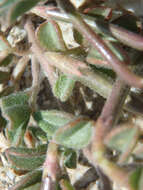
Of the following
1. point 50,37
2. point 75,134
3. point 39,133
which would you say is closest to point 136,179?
point 75,134

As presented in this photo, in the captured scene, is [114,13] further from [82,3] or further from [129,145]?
[129,145]

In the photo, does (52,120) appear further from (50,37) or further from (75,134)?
(50,37)

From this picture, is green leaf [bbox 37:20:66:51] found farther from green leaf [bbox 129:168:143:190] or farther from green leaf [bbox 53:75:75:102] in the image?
green leaf [bbox 129:168:143:190]

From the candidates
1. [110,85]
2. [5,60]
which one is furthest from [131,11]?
[5,60]

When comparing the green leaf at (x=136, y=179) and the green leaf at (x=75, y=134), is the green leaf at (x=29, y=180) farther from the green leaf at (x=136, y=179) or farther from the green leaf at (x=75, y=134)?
the green leaf at (x=136, y=179)

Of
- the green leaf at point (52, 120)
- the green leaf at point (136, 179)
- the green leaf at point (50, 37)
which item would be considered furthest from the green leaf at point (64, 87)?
the green leaf at point (136, 179)

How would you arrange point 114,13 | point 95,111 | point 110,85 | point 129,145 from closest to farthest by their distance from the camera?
point 129,145, point 110,85, point 114,13, point 95,111
